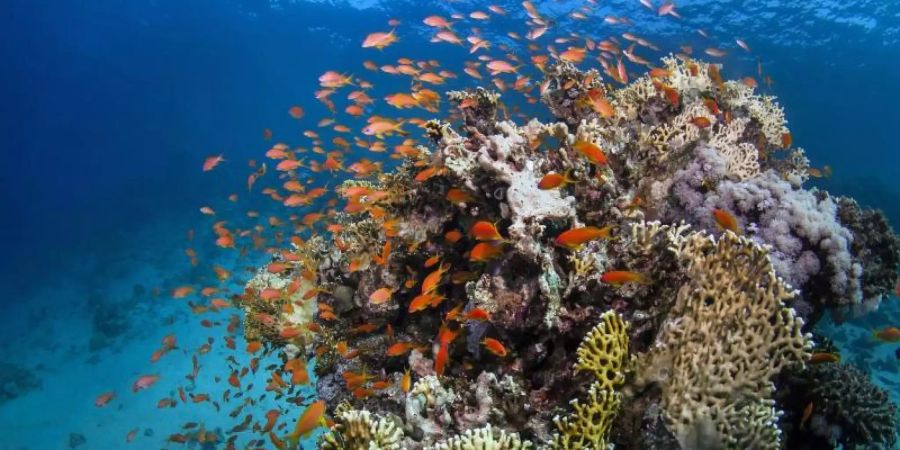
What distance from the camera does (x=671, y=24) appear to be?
29.1 m

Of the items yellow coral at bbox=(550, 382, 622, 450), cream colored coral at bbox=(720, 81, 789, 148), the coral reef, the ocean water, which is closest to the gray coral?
the coral reef

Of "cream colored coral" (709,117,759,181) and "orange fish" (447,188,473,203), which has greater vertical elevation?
"orange fish" (447,188,473,203)

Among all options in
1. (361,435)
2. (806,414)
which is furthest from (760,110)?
(361,435)

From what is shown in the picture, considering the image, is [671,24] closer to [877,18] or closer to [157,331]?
[877,18]

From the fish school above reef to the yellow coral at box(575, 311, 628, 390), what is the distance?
2 centimetres

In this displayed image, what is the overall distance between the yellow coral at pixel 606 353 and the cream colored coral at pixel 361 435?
5.08 ft

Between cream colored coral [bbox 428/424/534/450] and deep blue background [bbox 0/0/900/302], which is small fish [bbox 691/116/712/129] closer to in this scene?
cream colored coral [bbox 428/424/534/450]

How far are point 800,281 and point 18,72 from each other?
93325 mm

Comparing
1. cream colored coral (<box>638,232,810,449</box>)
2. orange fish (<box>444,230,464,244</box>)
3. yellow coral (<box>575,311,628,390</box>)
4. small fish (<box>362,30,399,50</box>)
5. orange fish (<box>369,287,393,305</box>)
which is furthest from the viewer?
small fish (<box>362,30,399,50</box>)

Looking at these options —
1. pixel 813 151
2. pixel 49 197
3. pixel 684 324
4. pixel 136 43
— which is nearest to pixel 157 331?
pixel 684 324

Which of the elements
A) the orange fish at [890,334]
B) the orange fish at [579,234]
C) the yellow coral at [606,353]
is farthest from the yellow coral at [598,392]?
the orange fish at [890,334]

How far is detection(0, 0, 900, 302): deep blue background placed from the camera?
102 ft

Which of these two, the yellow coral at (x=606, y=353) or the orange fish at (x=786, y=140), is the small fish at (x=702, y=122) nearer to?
the orange fish at (x=786, y=140)

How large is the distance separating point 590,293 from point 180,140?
8453cm
